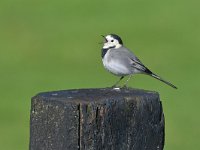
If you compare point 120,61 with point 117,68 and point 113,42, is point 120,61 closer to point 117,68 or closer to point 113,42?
point 117,68

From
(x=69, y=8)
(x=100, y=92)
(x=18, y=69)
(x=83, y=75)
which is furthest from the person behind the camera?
(x=69, y=8)

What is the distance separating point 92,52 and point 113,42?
11942mm

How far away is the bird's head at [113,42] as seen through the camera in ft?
28.9

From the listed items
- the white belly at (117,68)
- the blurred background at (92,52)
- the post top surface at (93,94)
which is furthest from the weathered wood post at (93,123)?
the blurred background at (92,52)

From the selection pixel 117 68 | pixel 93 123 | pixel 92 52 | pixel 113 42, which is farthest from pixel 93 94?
pixel 92 52

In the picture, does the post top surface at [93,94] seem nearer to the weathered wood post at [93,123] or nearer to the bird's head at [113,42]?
the weathered wood post at [93,123]

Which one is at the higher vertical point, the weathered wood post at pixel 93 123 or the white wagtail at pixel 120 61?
the white wagtail at pixel 120 61

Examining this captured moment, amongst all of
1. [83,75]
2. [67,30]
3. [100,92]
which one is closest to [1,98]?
[83,75]

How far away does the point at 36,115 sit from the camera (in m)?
5.70

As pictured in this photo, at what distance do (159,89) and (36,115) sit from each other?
1136 cm

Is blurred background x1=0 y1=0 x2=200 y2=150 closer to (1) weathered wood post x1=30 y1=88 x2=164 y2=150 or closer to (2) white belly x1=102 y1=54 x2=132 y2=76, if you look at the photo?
(2) white belly x1=102 y1=54 x2=132 y2=76

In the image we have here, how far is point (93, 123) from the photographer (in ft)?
18.4

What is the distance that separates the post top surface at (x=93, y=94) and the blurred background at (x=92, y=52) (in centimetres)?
768

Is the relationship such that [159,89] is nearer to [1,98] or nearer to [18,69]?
[1,98]
